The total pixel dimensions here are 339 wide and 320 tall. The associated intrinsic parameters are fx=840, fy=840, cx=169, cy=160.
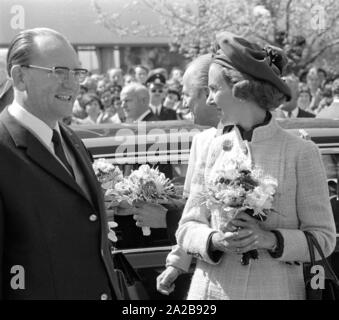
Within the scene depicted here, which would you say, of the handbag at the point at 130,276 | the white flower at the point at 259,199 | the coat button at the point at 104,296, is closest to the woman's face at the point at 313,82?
the handbag at the point at 130,276

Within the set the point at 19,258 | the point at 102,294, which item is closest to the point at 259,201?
the point at 102,294

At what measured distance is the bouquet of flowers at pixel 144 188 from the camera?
490 centimetres

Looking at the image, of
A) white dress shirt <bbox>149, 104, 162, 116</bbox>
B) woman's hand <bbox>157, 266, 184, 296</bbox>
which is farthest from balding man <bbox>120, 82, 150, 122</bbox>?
woman's hand <bbox>157, 266, 184, 296</bbox>

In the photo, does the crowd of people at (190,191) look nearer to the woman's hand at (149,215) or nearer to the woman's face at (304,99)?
the woman's hand at (149,215)

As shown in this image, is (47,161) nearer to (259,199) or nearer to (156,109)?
(259,199)

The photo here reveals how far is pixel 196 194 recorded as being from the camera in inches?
145

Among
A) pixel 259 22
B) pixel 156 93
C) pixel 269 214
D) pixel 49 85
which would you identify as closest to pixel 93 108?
pixel 156 93

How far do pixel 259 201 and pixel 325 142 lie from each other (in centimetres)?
217

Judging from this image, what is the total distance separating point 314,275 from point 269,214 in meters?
0.32

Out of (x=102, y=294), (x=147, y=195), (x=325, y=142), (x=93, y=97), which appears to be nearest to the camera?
(x=102, y=294)

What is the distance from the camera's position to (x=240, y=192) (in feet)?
11.2

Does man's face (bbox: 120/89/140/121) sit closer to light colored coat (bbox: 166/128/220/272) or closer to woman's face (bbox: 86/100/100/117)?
woman's face (bbox: 86/100/100/117)

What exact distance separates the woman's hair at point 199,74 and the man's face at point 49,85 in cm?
195
